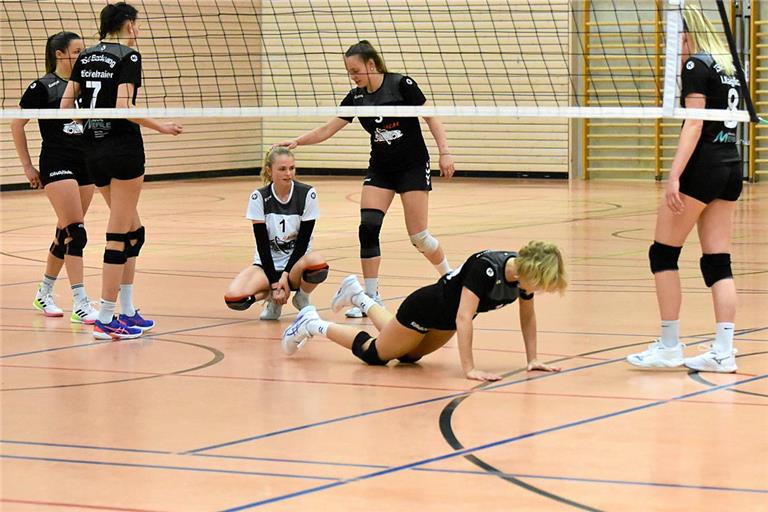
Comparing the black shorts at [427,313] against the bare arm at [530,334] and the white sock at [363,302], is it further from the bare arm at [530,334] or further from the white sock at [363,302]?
the white sock at [363,302]

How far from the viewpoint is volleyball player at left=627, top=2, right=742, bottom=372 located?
241 inches

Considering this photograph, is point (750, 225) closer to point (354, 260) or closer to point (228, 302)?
point (354, 260)

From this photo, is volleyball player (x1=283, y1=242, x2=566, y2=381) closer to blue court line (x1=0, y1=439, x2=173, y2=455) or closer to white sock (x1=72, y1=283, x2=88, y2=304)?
blue court line (x1=0, y1=439, x2=173, y2=455)

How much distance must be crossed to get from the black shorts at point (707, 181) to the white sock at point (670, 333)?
61 centimetres

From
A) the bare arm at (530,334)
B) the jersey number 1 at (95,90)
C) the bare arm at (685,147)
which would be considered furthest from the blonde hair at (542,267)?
the jersey number 1 at (95,90)

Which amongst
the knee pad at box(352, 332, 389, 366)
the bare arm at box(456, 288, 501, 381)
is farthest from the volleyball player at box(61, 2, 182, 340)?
the bare arm at box(456, 288, 501, 381)

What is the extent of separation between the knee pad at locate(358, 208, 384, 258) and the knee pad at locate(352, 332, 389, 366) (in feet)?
5.31

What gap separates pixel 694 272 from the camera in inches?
393

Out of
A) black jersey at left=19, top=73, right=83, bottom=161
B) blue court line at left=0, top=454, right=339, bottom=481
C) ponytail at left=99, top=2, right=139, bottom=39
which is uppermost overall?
ponytail at left=99, top=2, right=139, bottom=39

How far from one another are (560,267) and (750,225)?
8431 mm

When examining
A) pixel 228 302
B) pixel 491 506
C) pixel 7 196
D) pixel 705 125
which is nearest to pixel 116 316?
pixel 228 302

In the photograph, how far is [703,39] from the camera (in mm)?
6195

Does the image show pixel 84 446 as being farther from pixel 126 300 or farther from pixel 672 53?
pixel 672 53

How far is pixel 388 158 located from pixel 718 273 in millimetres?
2580
